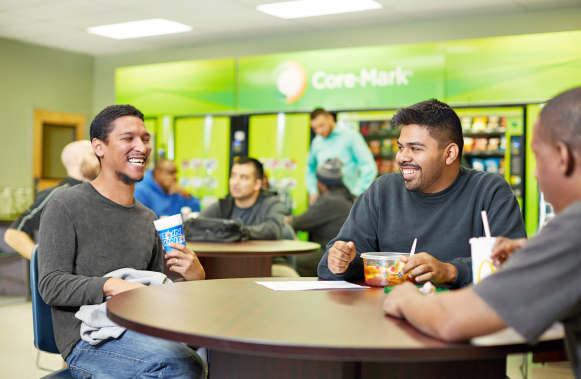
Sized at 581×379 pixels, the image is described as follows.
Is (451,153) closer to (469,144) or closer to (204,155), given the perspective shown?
(469,144)

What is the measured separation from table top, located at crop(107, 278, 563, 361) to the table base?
158 millimetres

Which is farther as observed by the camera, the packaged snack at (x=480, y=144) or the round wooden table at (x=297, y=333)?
the packaged snack at (x=480, y=144)

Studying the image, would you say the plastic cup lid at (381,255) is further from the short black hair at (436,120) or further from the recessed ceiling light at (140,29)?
the recessed ceiling light at (140,29)

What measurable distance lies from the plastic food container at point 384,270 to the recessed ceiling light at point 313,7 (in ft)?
15.0

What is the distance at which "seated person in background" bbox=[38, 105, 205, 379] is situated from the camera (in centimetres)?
181

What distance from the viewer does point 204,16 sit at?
6.63m

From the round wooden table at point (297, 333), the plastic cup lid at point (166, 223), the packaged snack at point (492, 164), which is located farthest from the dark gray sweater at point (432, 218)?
the packaged snack at point (492, 164)

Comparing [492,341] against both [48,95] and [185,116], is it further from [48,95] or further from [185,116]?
[48,95]

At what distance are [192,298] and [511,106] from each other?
4.88 m

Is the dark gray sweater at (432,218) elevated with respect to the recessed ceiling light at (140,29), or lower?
lower

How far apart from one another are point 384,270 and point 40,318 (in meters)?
1.24

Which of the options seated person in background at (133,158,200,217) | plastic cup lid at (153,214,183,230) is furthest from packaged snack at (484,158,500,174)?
plastic cup lid at (153,214,183,230)

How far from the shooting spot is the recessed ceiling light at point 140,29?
7.01m

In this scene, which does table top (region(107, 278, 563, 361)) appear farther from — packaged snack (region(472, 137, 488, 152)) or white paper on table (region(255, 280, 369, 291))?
packaged snack (region(472, 137, 488, 152))
